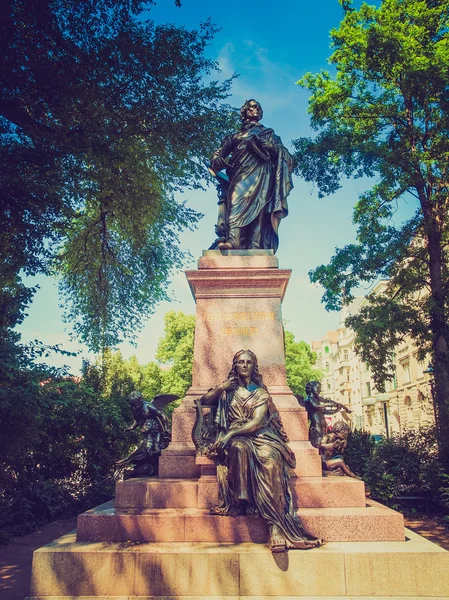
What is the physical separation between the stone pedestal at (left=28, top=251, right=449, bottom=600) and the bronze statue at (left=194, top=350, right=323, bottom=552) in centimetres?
16

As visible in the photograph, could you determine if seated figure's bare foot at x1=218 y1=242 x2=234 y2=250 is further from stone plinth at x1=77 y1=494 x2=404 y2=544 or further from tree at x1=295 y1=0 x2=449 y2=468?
tree at x1=295 y1=0 x2=449 y2=468

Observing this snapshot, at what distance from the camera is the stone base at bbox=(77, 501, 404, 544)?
4.89 metres

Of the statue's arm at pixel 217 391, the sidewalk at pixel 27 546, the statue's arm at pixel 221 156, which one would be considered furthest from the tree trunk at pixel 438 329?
the statue's arm at pixel 217 391

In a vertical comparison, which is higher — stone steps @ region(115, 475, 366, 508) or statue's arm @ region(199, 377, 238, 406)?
statue's arm @ region(199, 377, 238, 406)

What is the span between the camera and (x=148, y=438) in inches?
256

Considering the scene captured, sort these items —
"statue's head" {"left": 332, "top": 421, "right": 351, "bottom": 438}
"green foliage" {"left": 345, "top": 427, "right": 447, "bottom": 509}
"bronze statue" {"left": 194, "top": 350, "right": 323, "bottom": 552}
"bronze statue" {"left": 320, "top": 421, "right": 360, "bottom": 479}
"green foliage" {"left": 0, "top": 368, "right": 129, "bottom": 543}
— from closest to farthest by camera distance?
1. "bronze statue" {"left": 194, "top": 350, "right": 323, "bottom": 552}
2. "bronze statue" {"left": 320, "top": 421, "right": 360, "bottom": 479}
3. "statue's head" {"left": 332, "top": 421, "right": 351, "bottom": 438}
4. "green foliage" {"left": 0, "top": 368, "right": 129, "bottom": 543}
5. "green foliage" {"left": 345, "top": 427, "right": 447, "bottom": 509}

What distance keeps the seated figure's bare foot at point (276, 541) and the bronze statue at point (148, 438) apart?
2.01 m

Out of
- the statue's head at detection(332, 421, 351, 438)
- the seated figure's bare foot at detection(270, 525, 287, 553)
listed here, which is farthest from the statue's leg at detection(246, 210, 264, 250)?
the seated figure's bare foot at detection(270, 525, 287, 553)

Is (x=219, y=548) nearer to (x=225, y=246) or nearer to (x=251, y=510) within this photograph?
(x=251, y=510)

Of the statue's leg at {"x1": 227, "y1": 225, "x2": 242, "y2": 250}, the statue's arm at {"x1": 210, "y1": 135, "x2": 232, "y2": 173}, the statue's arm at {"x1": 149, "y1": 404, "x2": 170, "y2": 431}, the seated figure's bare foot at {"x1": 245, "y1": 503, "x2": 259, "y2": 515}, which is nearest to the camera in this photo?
the seated figure's bare foot at {"x1": 245, "y1": 503, "x2": 259, "y2": 515}

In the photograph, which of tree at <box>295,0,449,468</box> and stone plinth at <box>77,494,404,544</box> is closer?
stone plinth at <box>77,494,404,544</box>

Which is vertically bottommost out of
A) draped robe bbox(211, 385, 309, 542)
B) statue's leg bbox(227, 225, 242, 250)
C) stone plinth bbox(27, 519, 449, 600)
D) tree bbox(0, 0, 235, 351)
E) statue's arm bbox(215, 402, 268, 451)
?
stone plinth bbox(27, 519, 449, 600)

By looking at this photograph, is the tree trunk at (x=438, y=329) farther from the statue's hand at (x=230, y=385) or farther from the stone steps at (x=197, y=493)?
the statue's hand at (x=230, y=385)

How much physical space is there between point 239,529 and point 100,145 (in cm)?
996
